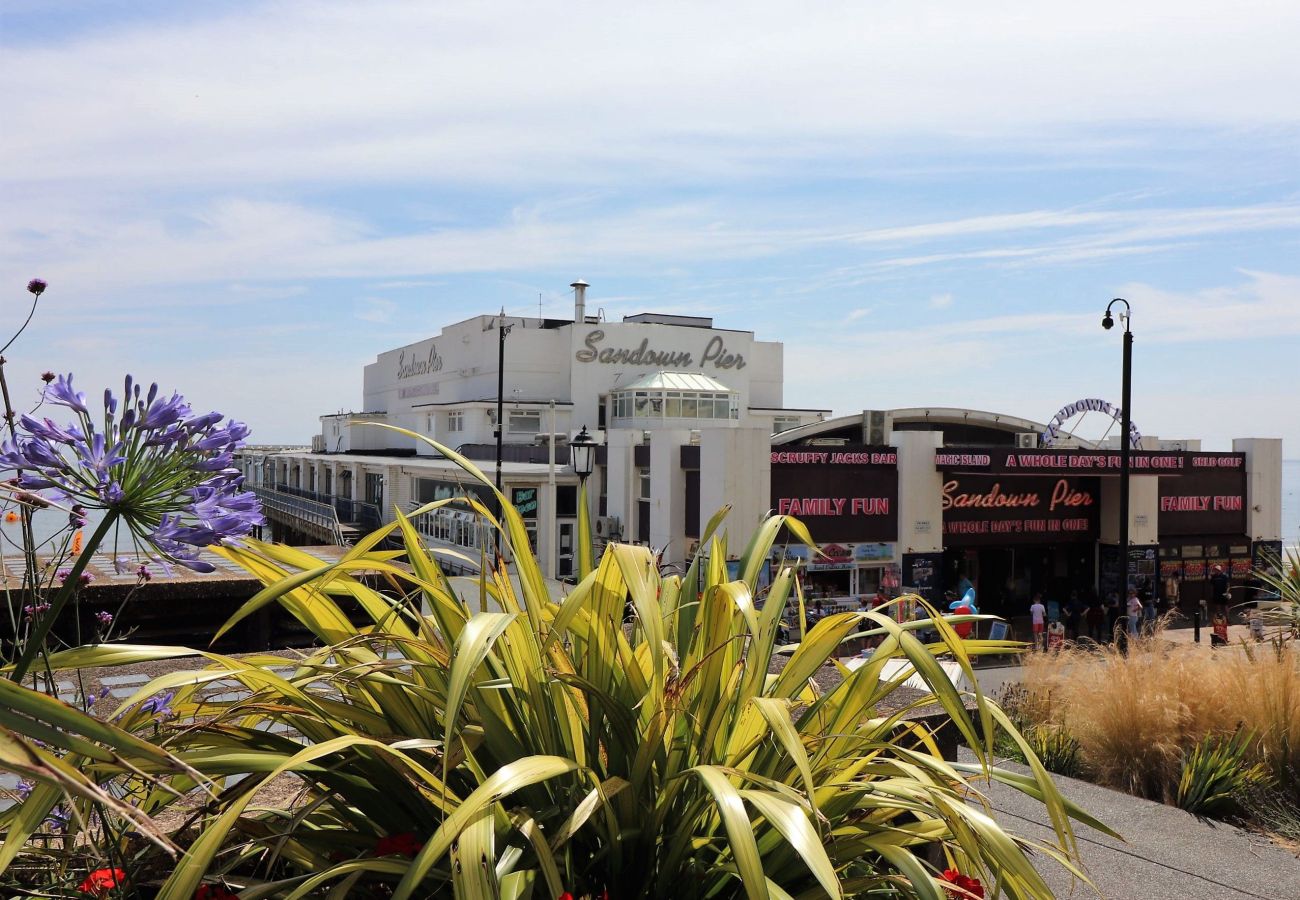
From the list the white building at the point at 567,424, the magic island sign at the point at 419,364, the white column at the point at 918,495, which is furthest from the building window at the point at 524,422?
the white column at the point at 918,495

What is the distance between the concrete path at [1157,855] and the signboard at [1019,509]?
19.2m

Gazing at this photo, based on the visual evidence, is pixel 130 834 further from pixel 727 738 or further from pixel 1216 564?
pixel 1216 564

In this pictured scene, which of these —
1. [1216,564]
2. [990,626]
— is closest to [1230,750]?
A: [990,626]

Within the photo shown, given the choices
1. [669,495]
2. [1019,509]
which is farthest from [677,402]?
[1019,509]

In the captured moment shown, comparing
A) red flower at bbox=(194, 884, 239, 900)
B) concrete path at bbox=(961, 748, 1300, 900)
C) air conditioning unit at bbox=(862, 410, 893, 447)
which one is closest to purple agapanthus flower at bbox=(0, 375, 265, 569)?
red flower at bbox=(194, 884, 239, 900)

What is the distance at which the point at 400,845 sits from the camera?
2689 mm

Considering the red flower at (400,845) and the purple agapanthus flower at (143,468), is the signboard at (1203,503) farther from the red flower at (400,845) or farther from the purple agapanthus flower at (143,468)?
the purple agapanthus flower at (143,468)

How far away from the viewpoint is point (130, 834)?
9.87 feet

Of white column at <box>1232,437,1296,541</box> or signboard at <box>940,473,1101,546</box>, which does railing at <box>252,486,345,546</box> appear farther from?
white column at <box>1232,437,1296,541</box>

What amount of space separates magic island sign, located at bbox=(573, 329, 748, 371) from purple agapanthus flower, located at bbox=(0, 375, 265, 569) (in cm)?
4305

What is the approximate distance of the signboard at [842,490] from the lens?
24.0m

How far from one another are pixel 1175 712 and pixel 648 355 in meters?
39.0

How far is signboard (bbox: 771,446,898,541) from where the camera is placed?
2405cm

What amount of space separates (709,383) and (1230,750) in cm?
3386
